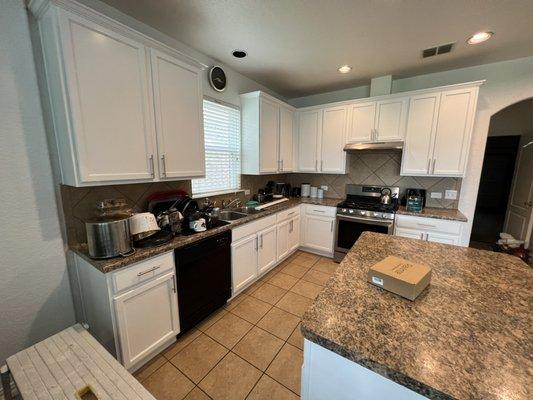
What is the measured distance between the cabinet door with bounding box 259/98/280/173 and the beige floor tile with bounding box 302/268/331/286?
1538 mm

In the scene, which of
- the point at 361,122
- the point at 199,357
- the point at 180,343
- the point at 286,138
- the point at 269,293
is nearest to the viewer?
the point at 199,357

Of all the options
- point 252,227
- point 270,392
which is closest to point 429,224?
point 252,227

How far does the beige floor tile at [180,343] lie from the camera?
177 centimetres

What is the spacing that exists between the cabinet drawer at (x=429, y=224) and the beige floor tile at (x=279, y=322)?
1819 mm

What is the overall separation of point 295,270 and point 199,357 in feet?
5.50

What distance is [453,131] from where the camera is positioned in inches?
104

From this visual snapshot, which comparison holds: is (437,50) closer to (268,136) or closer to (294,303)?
(268,136)

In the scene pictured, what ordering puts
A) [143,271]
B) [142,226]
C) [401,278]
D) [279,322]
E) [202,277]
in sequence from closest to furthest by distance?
[401,278]
[143,271]
[142,226]
[202,277]
[279,322]

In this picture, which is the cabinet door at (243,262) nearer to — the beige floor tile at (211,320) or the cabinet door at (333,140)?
the beige floor tile at (211,320)

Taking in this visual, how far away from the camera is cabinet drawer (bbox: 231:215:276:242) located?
229cm

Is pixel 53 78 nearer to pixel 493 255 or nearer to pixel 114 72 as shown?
pixel 114 72

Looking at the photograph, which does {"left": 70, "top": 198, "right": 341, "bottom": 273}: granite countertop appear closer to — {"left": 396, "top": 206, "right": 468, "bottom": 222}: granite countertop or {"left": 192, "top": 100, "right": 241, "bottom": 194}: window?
{"left": 192, "top": 100, "right": 241, "bottom": 194}: window

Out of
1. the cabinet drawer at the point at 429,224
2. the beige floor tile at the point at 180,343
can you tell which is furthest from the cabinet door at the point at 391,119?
the beige floor tile at the point at 180,343

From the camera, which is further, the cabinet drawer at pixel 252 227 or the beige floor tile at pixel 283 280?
the beige floor tile at pixel 283 280
